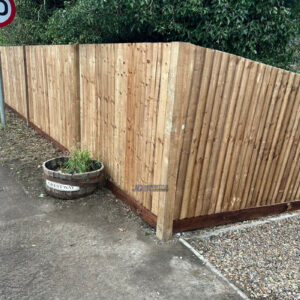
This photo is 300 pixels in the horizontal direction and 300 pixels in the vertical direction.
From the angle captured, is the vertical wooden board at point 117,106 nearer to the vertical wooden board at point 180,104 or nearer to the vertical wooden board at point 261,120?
the vertical wooden board at point 180,104

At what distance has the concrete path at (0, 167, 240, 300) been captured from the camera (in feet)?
7.87

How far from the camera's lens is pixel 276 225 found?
→ 3871 millimetres

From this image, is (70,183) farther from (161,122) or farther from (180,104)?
(180,104)

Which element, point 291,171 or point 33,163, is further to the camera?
point 33,163

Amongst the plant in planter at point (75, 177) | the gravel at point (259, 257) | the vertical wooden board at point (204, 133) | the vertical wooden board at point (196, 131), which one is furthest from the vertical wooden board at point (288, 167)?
the plant in planter at point (75, 177)

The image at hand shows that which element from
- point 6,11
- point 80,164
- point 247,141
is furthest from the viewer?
point 6,11

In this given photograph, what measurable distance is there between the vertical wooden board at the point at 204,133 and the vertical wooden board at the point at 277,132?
109 centimetres

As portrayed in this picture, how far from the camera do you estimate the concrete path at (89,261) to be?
240cm

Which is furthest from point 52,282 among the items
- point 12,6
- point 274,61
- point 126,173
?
point 274,61

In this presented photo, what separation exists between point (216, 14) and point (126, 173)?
10.8ft

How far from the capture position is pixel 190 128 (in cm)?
294

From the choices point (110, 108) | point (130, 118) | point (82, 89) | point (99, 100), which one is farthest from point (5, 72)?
point (130, 118)

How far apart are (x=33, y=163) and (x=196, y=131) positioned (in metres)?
3.36

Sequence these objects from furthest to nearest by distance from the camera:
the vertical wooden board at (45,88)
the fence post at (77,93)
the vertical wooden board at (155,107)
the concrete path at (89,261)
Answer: the vertical wooden board at (45,88)
the fence post at (77,93)
the vertical wooden board at (155,107)
the concrete path at (89,261)
